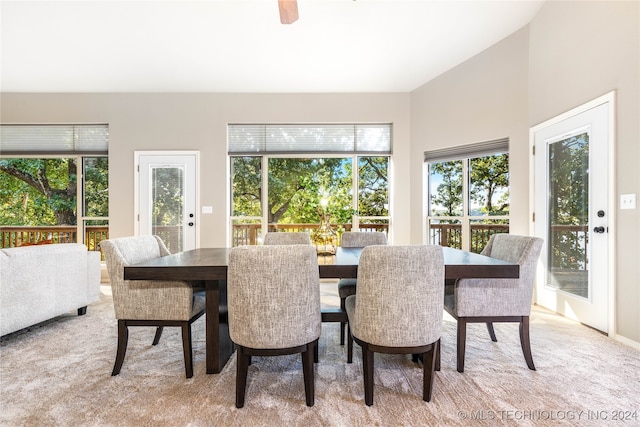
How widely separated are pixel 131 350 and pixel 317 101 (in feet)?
12.0

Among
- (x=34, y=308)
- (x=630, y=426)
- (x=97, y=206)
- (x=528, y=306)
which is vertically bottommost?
(x=630, y=426)

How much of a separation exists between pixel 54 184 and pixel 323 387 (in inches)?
201

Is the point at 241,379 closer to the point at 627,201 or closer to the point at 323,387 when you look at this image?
the point at 323,387

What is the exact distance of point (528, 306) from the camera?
184 centimetres

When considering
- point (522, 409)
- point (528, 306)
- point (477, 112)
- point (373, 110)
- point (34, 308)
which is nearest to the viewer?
point (522, 409)

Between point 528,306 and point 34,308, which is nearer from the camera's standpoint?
point 528,306

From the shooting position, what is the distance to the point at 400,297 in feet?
4.63

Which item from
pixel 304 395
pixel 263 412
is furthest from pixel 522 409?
pixel 263 412

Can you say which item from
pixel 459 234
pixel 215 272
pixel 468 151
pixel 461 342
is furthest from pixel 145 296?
pixel 468 151

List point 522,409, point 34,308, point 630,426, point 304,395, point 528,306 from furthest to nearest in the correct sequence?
point 34,308, point 528,306, point 304,395, point 522,409, point 630,426

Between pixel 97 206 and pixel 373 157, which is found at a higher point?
pixel 373 157

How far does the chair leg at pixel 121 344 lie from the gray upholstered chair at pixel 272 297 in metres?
0.81

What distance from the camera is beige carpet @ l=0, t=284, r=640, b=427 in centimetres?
144

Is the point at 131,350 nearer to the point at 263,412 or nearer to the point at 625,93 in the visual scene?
the point at 263,412
